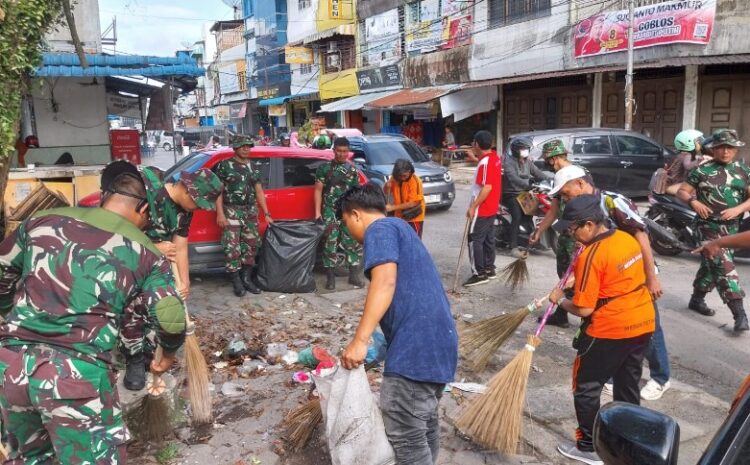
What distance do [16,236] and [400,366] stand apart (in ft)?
5.08

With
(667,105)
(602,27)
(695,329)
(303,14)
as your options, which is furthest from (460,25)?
(695,329)

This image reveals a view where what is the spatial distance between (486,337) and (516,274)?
206 cm

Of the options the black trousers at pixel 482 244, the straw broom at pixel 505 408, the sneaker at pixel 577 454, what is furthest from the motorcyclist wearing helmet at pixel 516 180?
the straw broom at pixel 505 408

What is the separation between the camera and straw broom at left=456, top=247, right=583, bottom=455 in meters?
3.17

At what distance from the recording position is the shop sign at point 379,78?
77.9 feet

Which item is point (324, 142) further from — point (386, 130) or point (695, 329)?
point (386, 130)

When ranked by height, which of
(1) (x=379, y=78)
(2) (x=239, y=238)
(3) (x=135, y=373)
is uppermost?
(1) (x=379, y=78)

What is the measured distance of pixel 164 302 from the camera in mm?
2270

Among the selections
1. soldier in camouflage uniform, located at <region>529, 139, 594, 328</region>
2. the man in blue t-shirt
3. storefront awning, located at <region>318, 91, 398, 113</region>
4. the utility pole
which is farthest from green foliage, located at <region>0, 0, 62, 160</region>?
storefront awning, located at <region>318, 91, 398, 113</region>

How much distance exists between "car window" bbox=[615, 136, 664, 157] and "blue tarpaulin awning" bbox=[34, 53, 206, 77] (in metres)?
7.40

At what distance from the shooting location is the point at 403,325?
2.48m

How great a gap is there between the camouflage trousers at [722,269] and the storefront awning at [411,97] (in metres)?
14.4

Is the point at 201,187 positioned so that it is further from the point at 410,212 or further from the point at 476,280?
the point at 476,280

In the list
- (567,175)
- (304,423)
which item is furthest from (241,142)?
(304,423)
